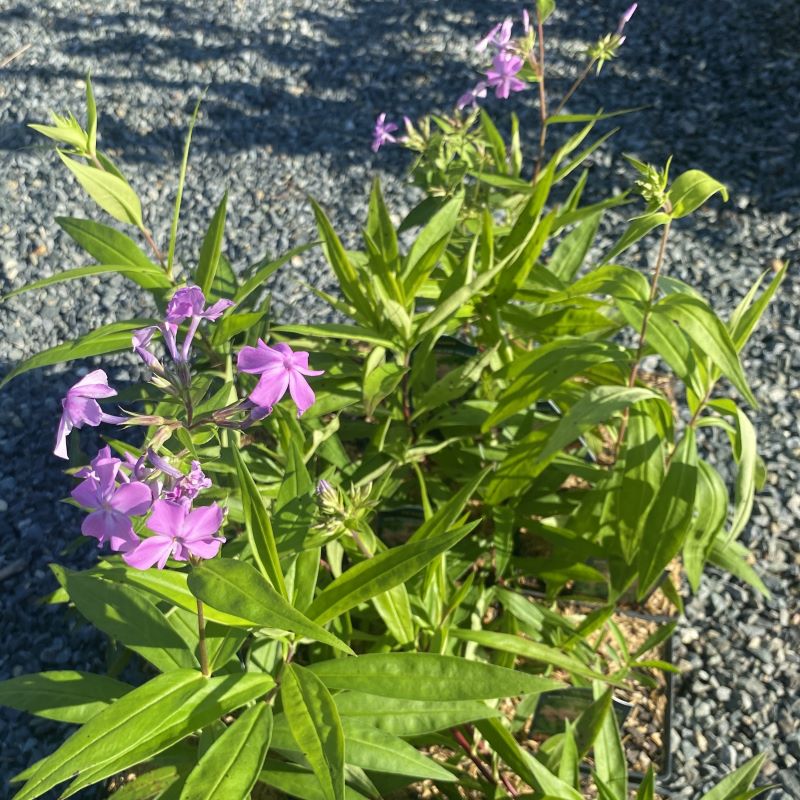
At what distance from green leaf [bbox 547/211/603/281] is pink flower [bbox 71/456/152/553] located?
135 centimetres

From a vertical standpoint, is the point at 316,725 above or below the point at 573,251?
below

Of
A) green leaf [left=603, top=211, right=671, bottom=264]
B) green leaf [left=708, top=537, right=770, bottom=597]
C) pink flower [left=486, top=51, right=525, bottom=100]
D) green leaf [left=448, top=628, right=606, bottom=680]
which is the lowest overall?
green leaf [left=448, top=628, right=606, bottom=680]

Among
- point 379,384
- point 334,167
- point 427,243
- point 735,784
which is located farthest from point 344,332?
point 334,167

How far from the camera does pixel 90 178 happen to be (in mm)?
1667

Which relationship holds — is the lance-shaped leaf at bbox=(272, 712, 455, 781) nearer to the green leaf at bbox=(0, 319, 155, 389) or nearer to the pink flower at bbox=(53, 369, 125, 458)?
the pink flower at bbox=(53, 369, 125, 458)

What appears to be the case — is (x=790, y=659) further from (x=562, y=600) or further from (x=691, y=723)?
(x=562, y=600)

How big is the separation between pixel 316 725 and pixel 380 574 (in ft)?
0.68

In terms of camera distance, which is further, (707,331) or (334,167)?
(334,167)

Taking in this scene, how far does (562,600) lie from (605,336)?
650 millimetres

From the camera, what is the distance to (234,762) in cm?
118

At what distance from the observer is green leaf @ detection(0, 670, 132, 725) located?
56.5 inches

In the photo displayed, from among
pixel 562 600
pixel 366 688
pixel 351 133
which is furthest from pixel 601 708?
pixel 351 133

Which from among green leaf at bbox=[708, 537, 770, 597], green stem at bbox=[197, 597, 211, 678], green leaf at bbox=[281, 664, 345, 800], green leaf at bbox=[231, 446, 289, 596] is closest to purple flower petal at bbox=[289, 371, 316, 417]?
green leaf at bbox=[231, 446, 289, 596]

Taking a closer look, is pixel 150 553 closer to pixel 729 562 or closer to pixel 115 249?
pixel 115 249
